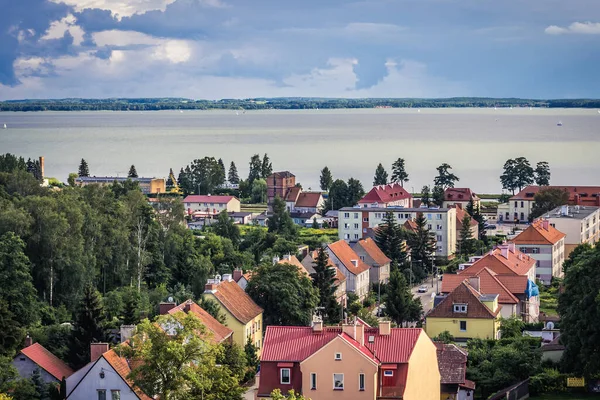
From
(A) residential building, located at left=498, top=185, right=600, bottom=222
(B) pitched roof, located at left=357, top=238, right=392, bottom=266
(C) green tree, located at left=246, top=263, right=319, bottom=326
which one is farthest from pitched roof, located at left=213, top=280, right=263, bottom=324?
(A) residential building, located at left=498, top=185, right=600, bottom=222

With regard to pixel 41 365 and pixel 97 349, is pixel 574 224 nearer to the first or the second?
pixel 41 365

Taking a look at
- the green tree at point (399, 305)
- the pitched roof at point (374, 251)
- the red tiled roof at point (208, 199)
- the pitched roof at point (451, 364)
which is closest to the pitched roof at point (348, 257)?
the pitched roof at point (374, 251)

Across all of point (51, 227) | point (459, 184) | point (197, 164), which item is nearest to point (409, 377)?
point (51, 227)

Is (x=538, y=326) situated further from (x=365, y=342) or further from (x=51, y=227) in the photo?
(x=51, y=227)

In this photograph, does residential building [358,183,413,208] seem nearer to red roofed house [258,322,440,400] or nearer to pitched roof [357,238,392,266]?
pitched roof [357,238,392,266]

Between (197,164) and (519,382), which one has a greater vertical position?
(197,164)

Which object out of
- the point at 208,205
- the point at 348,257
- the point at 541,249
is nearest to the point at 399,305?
the point at 348,257
